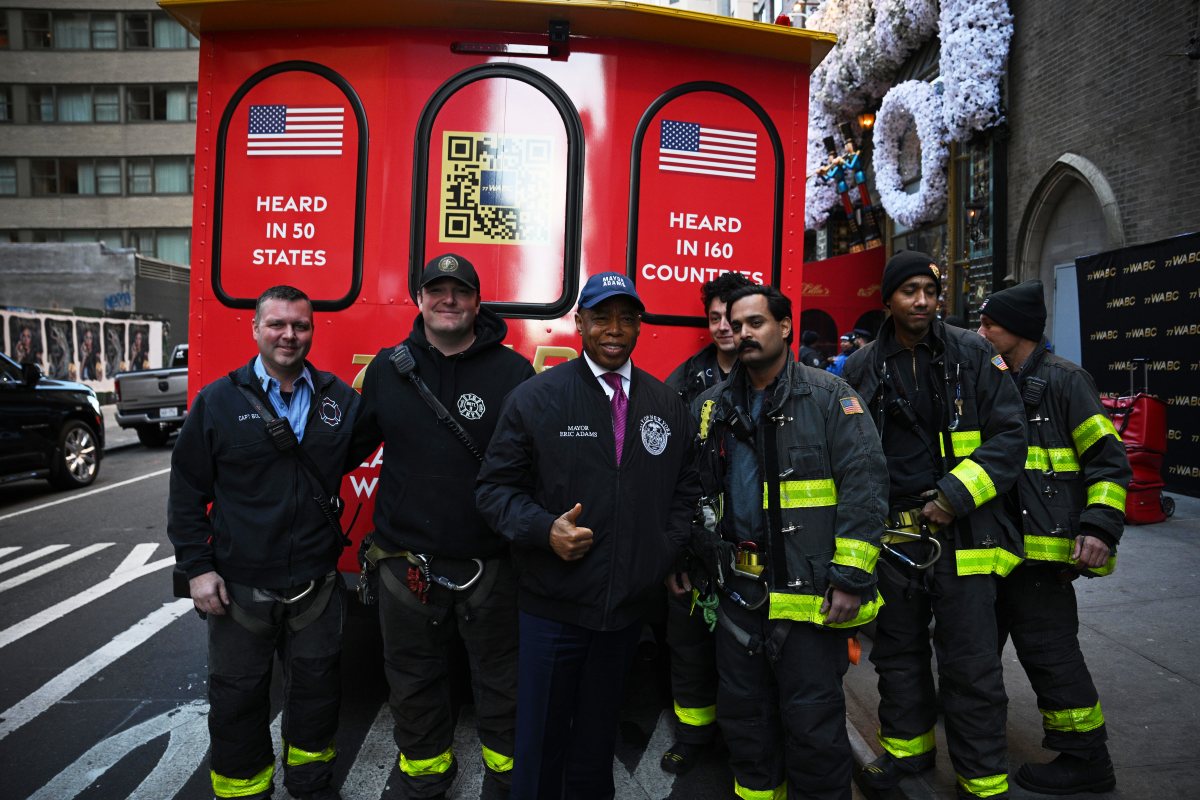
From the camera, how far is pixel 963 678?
10.1ft

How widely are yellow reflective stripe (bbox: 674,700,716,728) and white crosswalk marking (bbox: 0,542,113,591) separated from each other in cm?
539

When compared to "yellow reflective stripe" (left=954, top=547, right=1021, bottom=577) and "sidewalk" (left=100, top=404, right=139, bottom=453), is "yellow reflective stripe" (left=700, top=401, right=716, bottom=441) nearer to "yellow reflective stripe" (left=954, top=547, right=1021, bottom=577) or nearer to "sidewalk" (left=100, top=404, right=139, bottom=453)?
"yellow reflective stripe" (left=954, top=547, right=1021, bottom=577)

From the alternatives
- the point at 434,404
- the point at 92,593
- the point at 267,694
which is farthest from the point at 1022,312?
the point at 92,593

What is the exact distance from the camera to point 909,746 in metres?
3.24

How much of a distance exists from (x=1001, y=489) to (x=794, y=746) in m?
1.22

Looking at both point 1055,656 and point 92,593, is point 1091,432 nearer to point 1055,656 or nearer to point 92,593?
point 1055,656

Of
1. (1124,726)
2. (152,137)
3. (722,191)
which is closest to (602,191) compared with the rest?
(722,191)

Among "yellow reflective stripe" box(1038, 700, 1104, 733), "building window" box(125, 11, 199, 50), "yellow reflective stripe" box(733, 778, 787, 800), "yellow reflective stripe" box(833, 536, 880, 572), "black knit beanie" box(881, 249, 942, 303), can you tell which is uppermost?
"building window" box(125, 11, 199, 50)

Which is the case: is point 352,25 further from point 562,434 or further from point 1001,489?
point 1001,489

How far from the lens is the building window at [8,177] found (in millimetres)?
37781

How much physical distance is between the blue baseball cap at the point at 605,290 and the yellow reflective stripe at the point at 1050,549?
74.3 inches

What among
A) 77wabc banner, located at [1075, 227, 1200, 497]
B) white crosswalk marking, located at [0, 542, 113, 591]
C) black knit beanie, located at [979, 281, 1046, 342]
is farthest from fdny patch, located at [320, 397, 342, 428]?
77wabc banner, located at [1075, 227, 1200, 497]

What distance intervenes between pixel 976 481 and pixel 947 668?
2.38 feet

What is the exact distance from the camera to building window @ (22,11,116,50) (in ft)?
122
